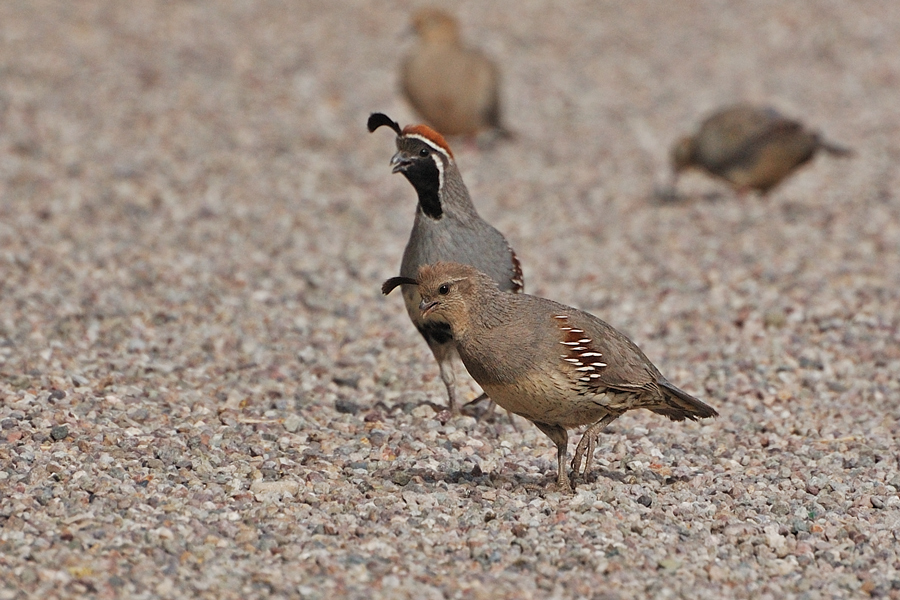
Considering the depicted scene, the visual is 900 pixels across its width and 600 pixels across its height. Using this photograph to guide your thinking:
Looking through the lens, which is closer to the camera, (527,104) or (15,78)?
(15,78)

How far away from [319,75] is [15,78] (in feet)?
13.6

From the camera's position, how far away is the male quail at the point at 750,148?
42.9 ft

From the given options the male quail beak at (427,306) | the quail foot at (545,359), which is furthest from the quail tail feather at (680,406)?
the male quail beak at (427,306)

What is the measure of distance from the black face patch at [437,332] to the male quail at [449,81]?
24.3 feet

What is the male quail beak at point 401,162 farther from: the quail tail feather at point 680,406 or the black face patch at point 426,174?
the quail tail feather at point 680,406

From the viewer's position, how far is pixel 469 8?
20.9 meters

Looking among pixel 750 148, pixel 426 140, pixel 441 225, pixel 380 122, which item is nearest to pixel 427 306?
Result: pixel 441 225

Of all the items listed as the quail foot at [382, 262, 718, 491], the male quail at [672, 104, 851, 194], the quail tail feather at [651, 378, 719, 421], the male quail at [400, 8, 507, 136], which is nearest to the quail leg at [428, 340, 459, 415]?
the quail foot at [382, 262, 718, 491]

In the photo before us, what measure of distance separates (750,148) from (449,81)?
364 centimetres

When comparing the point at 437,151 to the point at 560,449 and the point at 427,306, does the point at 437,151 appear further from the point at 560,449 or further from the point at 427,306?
the point at 560,449

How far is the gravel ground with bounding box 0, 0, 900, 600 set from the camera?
18.5ft

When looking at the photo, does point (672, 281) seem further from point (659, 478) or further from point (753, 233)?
point (659, 478)

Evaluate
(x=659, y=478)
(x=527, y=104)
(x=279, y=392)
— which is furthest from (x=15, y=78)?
(x=659, y=478)

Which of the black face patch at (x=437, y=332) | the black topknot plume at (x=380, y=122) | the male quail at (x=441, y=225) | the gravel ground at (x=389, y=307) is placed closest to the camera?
the gravel ground at (x=389, y=307)
